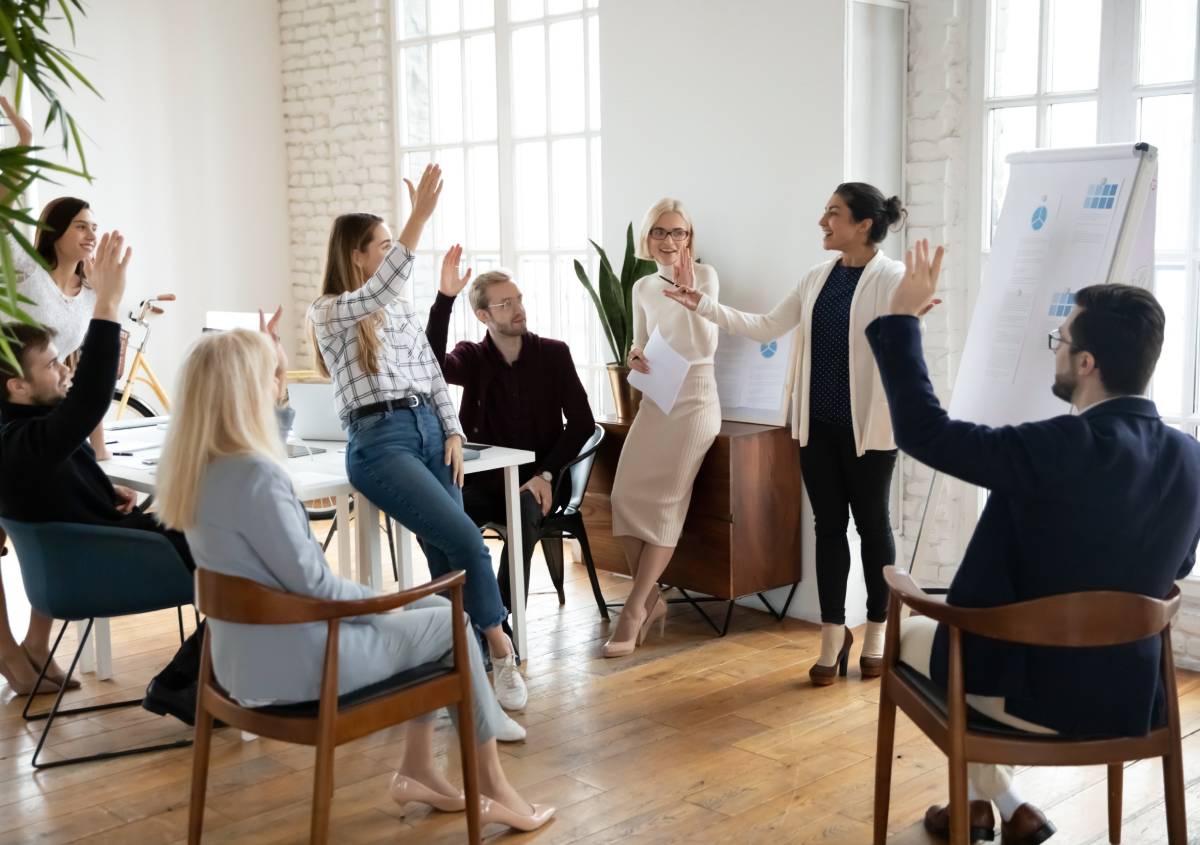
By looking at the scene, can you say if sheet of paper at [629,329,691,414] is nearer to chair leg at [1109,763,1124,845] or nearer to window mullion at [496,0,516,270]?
chair leg at [1109,763,1124,845]

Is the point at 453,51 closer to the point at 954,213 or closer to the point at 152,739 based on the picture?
the point at 954,213

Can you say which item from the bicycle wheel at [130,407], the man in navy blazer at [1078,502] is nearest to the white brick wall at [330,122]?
the bicycle wheel at [130,407]

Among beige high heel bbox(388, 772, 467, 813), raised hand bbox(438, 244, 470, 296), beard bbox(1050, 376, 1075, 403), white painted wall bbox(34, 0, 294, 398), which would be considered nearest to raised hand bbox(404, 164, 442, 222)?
raised hand bbox(438, 244, 470, 296)

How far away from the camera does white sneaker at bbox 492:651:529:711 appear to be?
13.0ft

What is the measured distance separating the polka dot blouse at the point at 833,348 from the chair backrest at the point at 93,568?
2054 mm

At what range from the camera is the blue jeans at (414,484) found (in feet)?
12.2

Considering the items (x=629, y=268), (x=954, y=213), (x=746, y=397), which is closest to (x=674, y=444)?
(x=746, y=397)

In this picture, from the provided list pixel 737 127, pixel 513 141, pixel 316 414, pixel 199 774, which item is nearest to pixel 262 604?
pixel 199 774

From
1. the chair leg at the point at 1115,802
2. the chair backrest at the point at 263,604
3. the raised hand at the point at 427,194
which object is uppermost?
the raised hand at the point at 427,194

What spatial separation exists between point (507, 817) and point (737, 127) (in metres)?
2.95

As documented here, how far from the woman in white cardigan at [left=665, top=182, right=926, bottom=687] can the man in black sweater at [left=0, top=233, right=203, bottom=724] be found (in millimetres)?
1828

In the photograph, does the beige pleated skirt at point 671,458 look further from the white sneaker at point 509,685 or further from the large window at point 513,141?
the large window at point 513,141

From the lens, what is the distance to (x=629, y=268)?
5.09 metres

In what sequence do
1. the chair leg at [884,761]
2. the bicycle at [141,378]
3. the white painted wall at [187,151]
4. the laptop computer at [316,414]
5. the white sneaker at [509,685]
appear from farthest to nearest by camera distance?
the white painted wall at [187,151] < the bicycle at [141,378] < the laptop computer at [316,414] < the white sneaker at [509,685] < the chair leg at [884,761]
